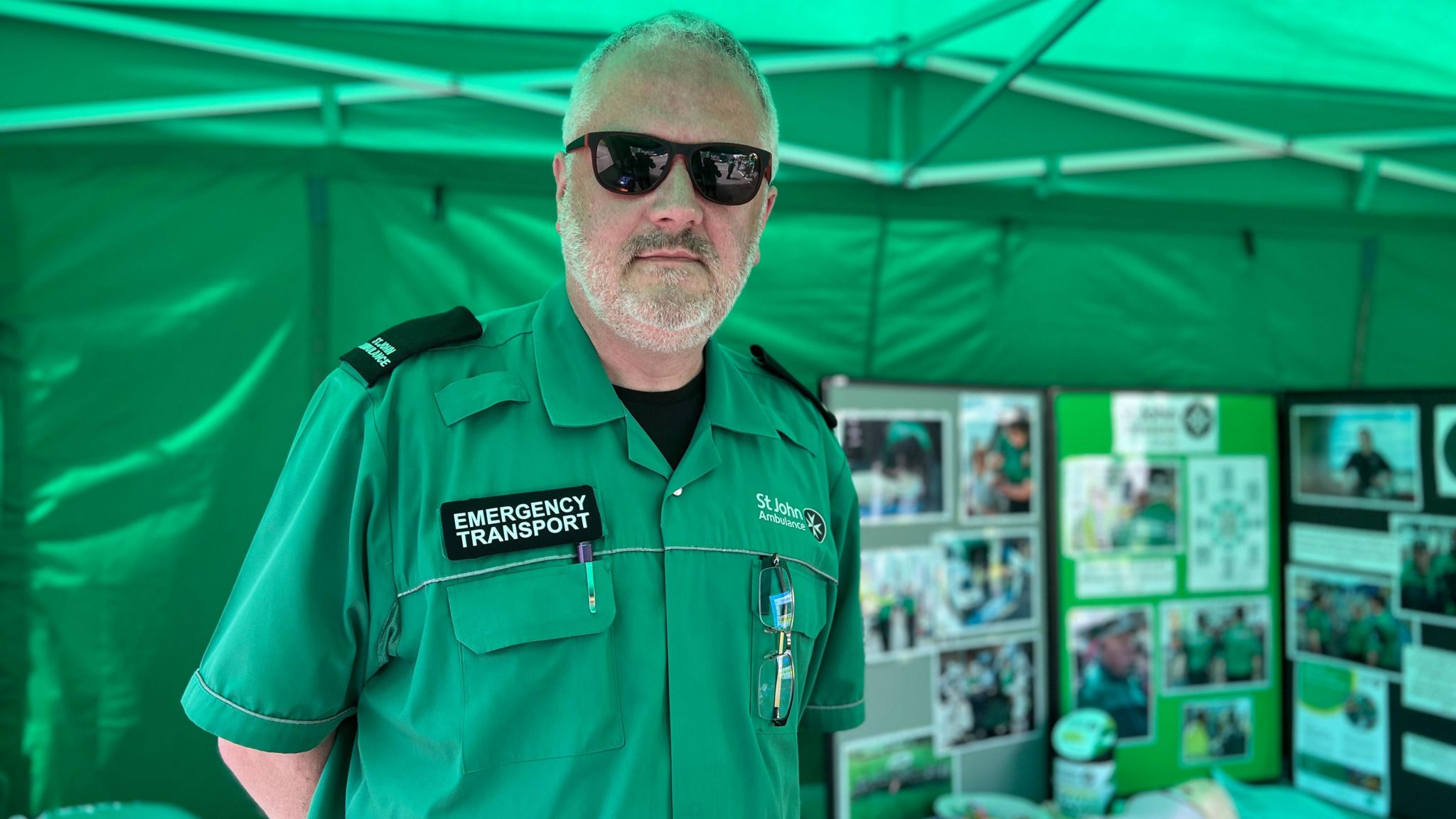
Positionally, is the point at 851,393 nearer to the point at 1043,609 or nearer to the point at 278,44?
the point at 1043,609

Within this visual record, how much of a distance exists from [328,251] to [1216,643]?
143 inches

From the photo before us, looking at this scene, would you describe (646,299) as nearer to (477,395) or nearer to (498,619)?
(477,395)

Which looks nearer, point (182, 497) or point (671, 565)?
point (671, 565)

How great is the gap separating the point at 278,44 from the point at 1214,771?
167 inches

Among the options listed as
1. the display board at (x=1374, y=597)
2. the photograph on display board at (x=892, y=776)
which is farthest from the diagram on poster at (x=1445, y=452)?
the photograph on display board at (x=892, y=776)

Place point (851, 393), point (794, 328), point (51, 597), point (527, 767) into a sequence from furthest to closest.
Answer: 1. point (794, 328)
2. point (851, 393)
3. point (51, 597)
4. point (527, 767)

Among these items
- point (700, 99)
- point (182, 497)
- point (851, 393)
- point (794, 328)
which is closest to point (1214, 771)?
point (851, 393)

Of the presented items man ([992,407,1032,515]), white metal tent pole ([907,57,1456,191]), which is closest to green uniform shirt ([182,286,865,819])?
man ([992,407,1032,515])

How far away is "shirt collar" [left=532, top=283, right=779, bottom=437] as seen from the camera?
1287 millimetres

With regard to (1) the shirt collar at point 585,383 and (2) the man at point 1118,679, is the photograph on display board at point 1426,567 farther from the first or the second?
(1) the shirt collar at point 585,383

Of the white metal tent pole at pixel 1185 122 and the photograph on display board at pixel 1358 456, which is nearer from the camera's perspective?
the white metal tent pole at pixel 1185 122

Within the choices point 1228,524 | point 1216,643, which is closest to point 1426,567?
point 1228,524

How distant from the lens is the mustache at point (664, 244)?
4.28 feet

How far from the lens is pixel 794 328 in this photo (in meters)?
3.40
